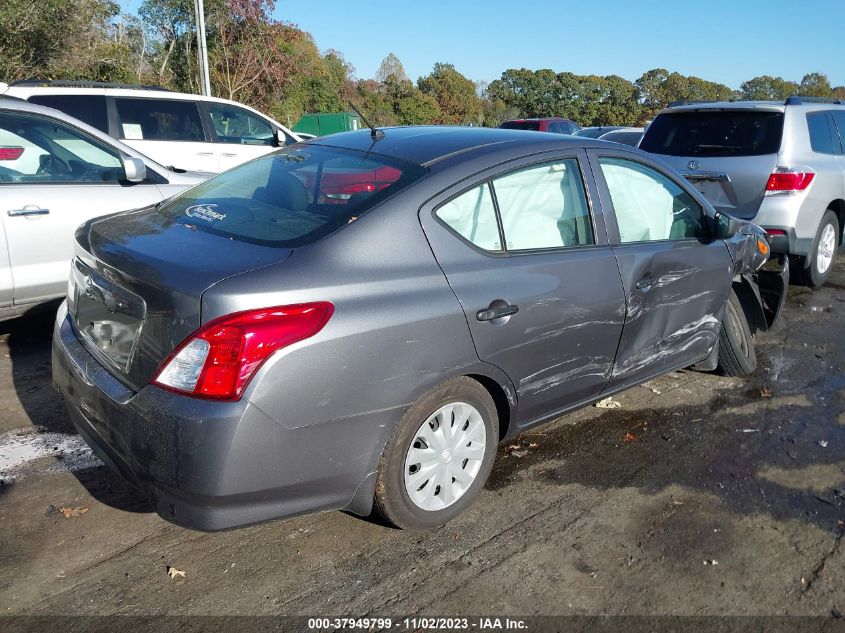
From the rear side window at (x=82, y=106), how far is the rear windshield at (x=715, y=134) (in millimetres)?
6179

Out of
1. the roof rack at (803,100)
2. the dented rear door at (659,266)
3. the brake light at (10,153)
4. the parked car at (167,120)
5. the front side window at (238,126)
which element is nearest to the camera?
the dented rear door at (659,266)

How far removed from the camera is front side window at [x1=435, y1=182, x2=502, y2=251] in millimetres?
3158

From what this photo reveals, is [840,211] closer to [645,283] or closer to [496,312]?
[645,283]

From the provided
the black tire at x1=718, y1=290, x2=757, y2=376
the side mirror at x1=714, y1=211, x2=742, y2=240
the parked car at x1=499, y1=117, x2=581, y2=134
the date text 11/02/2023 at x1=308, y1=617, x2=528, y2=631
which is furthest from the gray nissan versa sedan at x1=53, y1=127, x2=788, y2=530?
the parked car at x1=499, y1=117, x2=581, y2=134

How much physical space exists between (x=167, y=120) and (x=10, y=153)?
4.68 metres

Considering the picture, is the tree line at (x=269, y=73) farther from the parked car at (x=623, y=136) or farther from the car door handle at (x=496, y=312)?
the parked car at (x=623, y=136)

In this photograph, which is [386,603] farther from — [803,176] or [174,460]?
[803,176]

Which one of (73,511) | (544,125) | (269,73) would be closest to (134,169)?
(73,511)

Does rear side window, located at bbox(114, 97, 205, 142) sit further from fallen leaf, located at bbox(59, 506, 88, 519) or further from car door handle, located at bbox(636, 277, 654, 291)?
car door handle, located at bbox(636, 277, 654, 291)

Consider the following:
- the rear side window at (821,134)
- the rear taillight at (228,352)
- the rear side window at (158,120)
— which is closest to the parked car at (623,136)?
the rear side window at (821,134)

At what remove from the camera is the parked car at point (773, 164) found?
6824mm

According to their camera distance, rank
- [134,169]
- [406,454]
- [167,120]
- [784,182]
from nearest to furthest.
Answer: [406,454] < [134,169] < [784,182] < [167,120]

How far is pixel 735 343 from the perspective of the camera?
4910mm

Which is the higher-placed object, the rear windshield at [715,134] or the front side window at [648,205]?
the rear windshield at [715,134]
